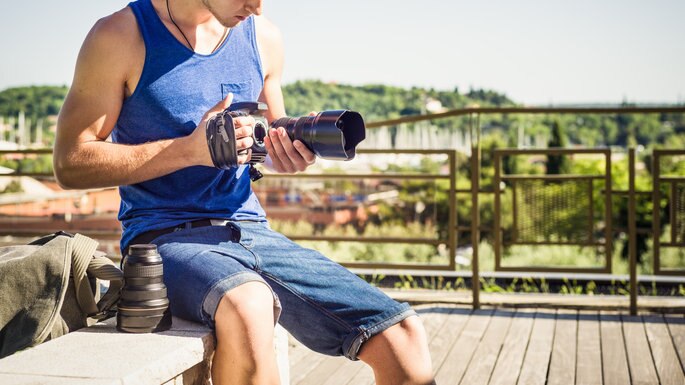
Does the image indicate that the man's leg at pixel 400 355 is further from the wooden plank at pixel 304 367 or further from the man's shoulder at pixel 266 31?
the wooden plank at pixel 304 367

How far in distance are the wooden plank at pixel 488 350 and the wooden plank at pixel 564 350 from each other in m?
0.24

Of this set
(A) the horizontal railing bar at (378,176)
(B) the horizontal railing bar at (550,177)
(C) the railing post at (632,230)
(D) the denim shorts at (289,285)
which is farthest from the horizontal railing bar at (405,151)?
(D) the denim shorts at (289,285)

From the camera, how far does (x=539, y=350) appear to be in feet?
12.6

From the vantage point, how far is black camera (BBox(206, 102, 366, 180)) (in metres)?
1.80

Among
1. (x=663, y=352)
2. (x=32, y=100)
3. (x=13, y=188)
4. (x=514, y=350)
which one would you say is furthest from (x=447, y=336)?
(x=32, y=100)

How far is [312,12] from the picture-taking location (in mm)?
47781

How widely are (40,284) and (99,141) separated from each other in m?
0.33

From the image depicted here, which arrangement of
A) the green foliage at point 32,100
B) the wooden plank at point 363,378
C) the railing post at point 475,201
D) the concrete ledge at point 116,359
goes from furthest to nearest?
1. the green foliage at point 32,100
2. the railing post at point 475,201
3. the wooden plank at point 363,378
4. the concrete ledge at point 116,359

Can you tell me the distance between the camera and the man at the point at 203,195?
177 centimetres

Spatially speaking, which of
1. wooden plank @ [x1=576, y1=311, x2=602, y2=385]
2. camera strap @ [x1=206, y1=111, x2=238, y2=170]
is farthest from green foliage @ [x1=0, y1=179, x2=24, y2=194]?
camera strap @ [x1=206, y1=111, x2=238, y2=170]

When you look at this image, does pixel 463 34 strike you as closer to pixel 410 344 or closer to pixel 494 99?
pixel 494 99

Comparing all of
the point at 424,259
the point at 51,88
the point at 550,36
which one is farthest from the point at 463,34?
the point at 424,259

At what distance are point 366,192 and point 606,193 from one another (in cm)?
310

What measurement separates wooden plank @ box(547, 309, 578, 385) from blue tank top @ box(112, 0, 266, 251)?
1.81 m
